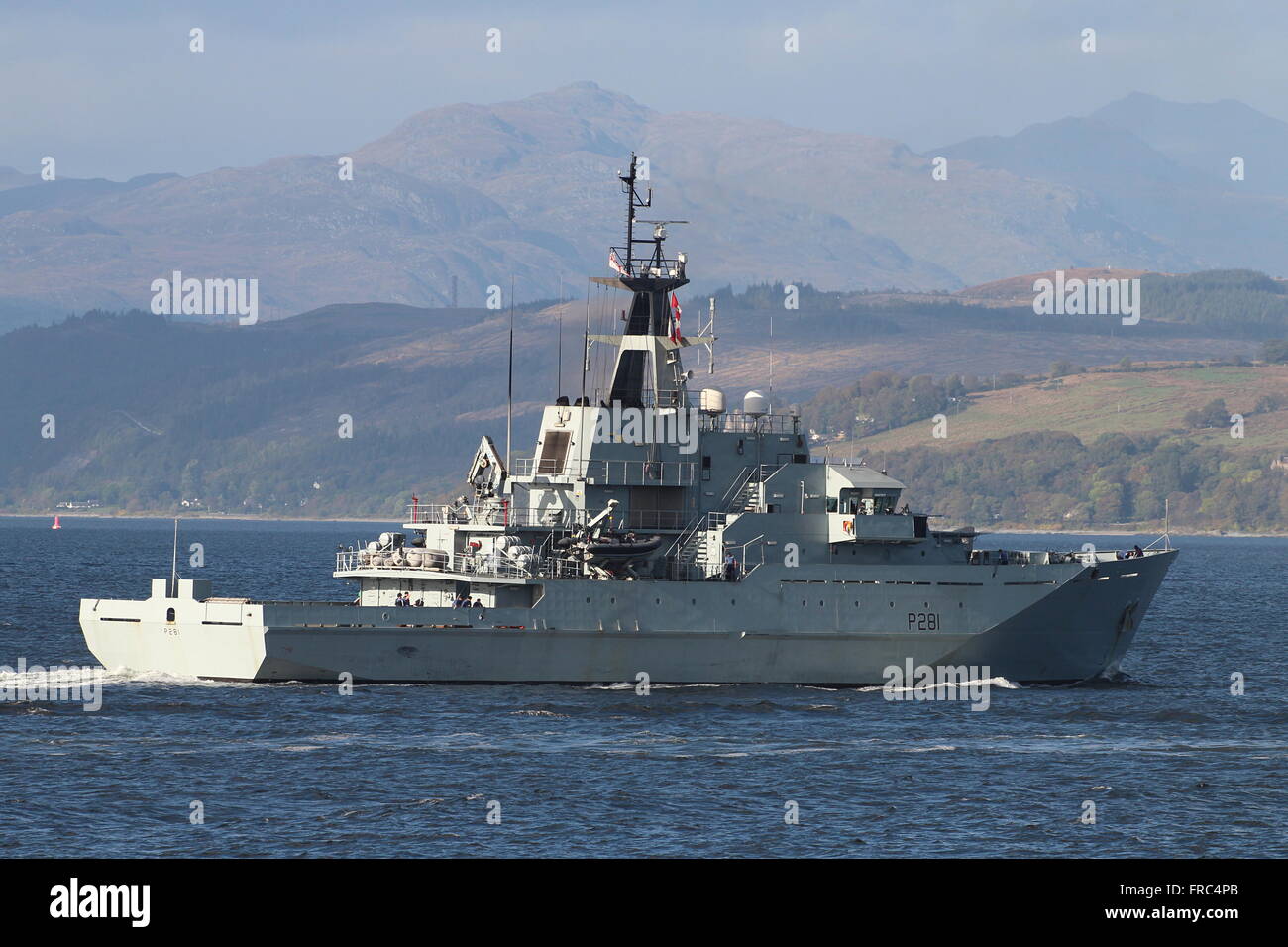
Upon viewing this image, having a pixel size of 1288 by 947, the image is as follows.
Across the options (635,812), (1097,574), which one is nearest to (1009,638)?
(1097,574)

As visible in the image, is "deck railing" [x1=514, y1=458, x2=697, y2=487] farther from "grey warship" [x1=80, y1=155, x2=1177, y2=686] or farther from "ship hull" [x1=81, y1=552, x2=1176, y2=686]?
"ship hull" [x1=81, y1=552, x2=1176, y2=686]

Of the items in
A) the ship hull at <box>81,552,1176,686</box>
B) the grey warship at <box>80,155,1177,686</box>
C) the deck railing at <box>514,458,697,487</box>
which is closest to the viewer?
the ship hull at <box>81,552,1176,686</box>

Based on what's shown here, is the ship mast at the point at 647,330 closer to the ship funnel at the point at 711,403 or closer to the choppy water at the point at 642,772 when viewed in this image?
the ship funnel at the point at 711,403

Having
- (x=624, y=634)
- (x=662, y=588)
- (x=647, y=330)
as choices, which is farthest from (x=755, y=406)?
(x=624, y=634)

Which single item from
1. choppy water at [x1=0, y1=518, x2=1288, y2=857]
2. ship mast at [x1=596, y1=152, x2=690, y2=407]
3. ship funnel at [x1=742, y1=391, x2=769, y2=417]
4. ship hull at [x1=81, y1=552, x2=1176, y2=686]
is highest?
ship mast at [x1=596, y1=152, x2=690, y2=407]

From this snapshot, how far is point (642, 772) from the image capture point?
95.6ft

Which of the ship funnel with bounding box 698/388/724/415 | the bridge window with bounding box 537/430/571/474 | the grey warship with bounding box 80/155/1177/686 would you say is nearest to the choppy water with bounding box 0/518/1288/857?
the grey warship with bounding box 80/155/1177/686

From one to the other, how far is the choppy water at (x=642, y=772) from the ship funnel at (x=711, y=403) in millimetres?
6750

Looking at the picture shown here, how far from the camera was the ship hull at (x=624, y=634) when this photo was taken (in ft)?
123

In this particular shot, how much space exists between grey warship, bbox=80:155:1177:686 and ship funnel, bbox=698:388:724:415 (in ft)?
0.17

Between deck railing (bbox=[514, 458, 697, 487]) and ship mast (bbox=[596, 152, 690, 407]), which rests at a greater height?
ship mast (bbox=[596, 152, 690, 407])

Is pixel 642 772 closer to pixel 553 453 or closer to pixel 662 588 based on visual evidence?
pixel 662 588

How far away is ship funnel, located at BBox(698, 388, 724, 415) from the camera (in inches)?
1607
